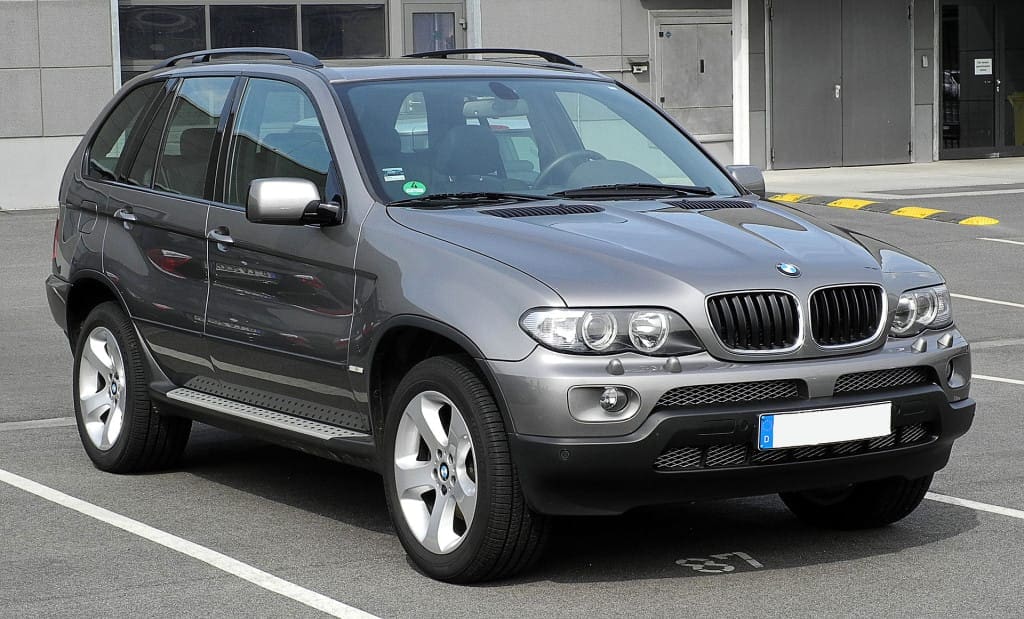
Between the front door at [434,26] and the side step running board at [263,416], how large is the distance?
19.2 m

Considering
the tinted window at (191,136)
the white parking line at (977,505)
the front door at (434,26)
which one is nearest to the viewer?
the white parking line at (977,505)

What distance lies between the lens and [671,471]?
4.95 m

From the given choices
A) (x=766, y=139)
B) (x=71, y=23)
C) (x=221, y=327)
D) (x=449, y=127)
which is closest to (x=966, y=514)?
(x=449, y=127)

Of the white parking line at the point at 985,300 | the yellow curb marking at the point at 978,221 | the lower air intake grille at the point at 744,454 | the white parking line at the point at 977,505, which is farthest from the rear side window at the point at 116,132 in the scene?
the yellow curb marking at the point at 978,221

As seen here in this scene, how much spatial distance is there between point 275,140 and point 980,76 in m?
25.4

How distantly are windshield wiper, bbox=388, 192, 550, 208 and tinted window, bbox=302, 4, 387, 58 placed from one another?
62.8 ft

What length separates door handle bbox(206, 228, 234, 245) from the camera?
632 cm

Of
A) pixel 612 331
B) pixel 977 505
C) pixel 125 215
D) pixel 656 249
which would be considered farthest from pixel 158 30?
pixel 612 331

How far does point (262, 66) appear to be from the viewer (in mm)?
6664

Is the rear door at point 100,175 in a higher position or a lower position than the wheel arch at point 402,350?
higher

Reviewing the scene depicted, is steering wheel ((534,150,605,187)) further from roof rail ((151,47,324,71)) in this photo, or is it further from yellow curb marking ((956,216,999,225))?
yellow curb marking ((956,216,999,225))

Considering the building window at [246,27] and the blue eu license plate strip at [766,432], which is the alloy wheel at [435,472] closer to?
the blue eu license plate strip at [766,432]

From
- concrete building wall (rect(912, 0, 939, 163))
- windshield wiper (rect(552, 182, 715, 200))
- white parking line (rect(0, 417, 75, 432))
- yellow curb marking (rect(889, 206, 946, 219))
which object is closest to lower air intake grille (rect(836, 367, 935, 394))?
windshield wiper (rect(552, 182, 715, 200))

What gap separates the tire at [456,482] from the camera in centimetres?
504
